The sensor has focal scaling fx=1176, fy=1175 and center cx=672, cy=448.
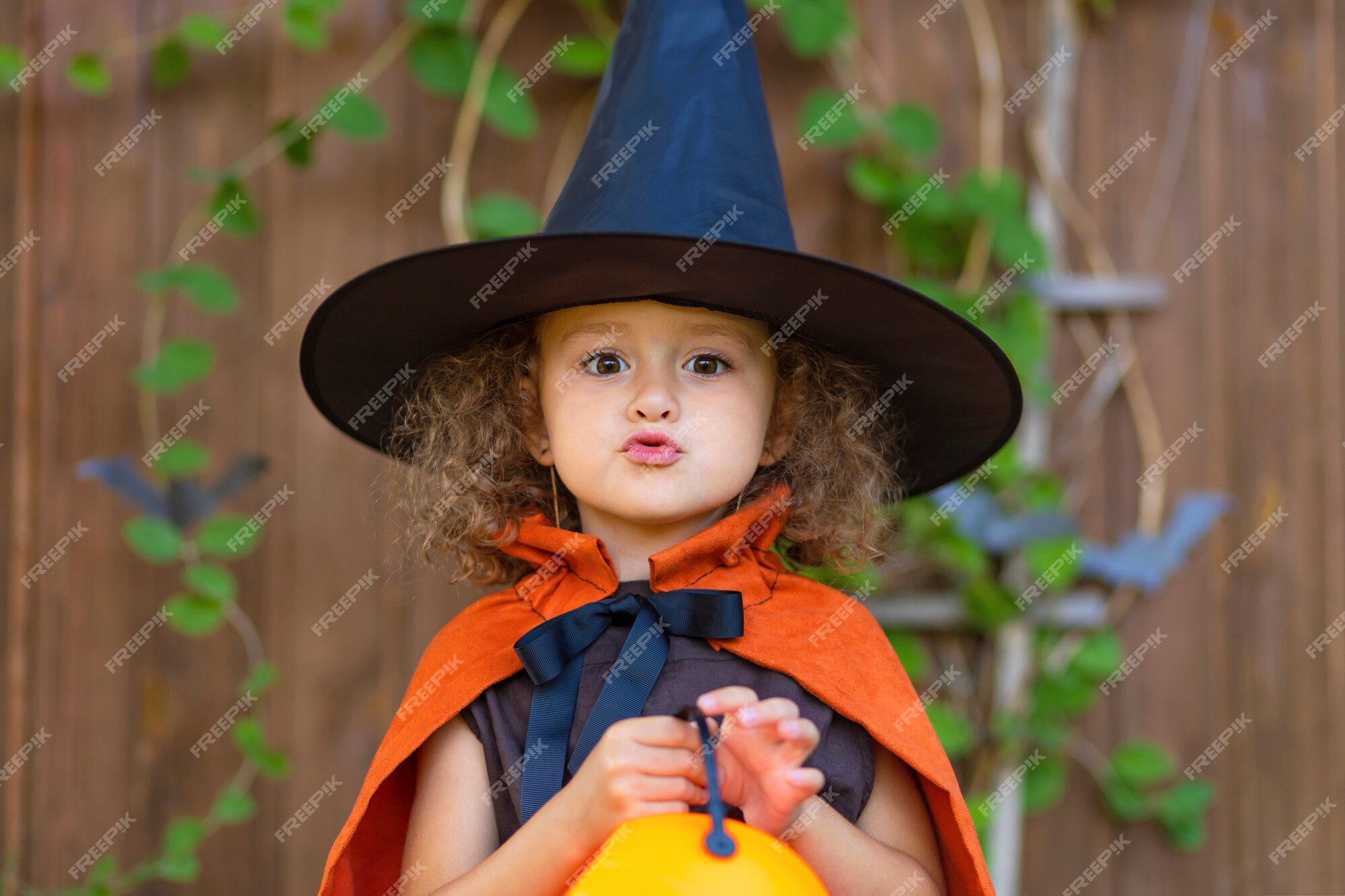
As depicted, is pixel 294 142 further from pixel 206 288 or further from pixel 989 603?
pixel 989 603

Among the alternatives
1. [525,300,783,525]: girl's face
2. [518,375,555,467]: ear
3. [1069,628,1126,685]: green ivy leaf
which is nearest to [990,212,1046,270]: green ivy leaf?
[1069,628,1126,685]: green ivy leaf

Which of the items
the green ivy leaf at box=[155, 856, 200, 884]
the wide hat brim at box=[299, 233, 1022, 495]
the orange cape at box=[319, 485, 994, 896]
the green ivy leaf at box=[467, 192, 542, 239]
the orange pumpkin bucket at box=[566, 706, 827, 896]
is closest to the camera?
the orange pumpkin bucket at box=[566, 706, 827, 896]

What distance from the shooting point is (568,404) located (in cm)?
149

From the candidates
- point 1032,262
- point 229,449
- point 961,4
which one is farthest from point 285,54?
point 1032,262

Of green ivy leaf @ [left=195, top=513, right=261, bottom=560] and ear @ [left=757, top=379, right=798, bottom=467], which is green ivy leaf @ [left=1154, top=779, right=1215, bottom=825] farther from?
green ivy leaf @ [left=195, top=513, right=261, bottom=560]

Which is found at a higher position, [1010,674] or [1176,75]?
[1176,75]

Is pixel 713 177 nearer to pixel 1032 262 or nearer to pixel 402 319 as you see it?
pixel 402 319

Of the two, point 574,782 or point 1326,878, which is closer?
point 574,782

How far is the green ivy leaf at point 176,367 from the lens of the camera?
8.18 ft

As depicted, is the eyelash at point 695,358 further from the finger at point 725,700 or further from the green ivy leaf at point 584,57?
the green ivy leaf at point 584,57

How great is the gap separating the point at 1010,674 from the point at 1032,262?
0.91 metres

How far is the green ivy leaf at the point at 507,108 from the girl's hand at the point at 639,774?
66.0 inches

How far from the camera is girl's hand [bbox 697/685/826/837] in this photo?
1153mm

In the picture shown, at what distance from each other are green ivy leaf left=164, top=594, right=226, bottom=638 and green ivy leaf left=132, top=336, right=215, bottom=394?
45cm
